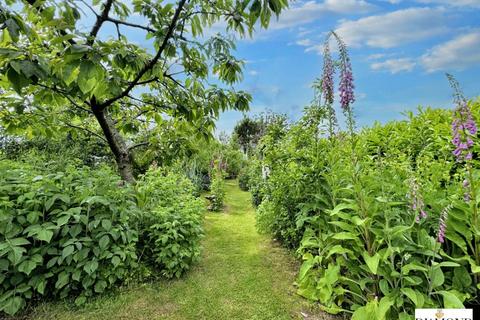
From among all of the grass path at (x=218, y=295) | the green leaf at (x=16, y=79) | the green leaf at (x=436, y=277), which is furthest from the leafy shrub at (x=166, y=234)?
the green leaf at (x=436, y=277)

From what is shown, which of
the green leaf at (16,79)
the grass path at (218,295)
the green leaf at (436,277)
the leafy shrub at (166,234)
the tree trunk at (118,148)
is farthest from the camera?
the tree trunk at (118,148)

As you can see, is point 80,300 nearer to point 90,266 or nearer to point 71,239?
point 90,266

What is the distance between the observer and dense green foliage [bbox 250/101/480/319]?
1.77 m

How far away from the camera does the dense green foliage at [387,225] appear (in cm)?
177

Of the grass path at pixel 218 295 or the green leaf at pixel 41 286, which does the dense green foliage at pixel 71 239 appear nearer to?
the green leaf at pixel 41 286

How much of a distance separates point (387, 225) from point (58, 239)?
270 centimetres

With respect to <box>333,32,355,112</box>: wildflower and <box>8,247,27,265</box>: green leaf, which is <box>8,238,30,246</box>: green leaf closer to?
<box>8,247,27,265</box>: green leaf

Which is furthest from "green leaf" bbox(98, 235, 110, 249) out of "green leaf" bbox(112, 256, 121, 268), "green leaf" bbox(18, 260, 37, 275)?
"green leaf" bbox(18, 260, 37, 275)

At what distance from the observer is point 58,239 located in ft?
7.83

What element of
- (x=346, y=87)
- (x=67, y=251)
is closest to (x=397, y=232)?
(x=346, y=87)

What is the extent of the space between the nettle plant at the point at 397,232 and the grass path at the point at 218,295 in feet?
1.03

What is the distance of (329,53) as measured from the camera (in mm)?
2539

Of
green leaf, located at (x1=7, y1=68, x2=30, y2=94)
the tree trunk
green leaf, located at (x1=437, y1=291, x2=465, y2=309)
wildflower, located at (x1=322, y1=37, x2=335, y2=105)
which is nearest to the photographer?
green leaf, located at (x1=7, y1=68, x2=30, y2=94)

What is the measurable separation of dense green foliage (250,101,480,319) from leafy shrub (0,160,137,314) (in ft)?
5.78
